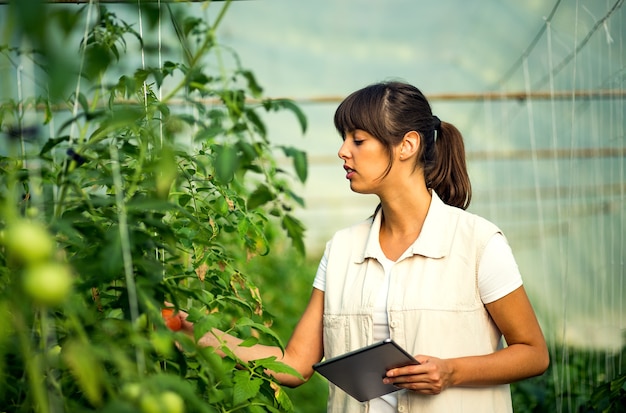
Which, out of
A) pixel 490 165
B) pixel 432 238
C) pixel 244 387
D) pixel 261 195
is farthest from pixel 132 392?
pixel 490 165

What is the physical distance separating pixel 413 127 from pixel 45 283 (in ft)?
5.22

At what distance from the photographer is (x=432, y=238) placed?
6.81ft

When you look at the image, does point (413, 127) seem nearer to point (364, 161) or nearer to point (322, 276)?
point (364, 161)

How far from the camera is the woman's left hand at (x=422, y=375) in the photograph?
1.79 metres

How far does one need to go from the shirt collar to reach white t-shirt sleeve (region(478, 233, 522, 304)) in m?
0.11

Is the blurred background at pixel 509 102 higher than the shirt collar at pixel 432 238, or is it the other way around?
the blurred background at pixel 509 102

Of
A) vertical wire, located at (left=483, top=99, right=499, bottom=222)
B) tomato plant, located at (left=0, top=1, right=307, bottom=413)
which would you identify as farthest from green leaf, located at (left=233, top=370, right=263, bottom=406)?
vertical wire, located at (left=483, top=99, right=499, bottom=222)

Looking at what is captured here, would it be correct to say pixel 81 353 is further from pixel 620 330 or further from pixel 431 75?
pixel 431 75

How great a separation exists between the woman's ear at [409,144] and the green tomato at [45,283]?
5.00 feet

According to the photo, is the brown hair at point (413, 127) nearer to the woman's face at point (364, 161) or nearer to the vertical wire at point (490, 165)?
the woman's face at point (364, 161)

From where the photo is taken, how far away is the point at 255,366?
1589mm

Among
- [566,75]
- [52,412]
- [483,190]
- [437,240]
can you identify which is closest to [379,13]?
[483,190]

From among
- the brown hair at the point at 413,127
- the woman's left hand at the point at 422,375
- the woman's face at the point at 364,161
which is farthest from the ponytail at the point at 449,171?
the woman's left hand at the point at 422,375

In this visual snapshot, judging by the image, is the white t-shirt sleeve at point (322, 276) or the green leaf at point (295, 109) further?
the white t-shirt sleeve at point (322, 276)
